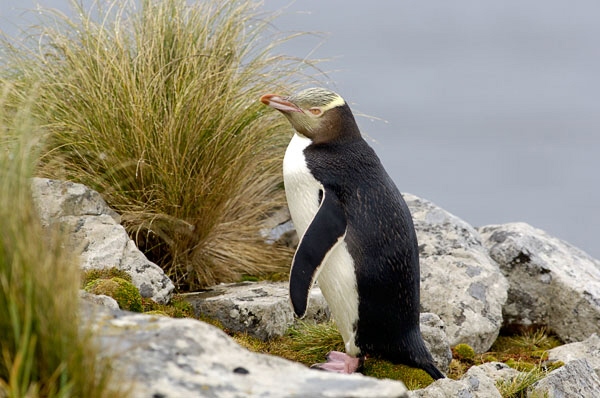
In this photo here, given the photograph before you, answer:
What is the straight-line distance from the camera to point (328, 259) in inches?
206

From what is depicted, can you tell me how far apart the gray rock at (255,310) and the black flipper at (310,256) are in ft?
4.67

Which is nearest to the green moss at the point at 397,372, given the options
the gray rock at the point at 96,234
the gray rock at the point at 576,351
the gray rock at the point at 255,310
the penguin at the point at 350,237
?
the penguin at the point at 350,237

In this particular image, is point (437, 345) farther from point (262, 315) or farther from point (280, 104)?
point (280, 104)

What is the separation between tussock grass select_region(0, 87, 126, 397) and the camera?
2564 millimetres

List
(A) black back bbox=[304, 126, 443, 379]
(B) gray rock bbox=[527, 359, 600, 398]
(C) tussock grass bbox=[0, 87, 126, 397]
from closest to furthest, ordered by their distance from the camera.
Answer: (C) tussock grass bbox=[0, 87, 126, 397] < (A) black back bbox=[304, 126, 443, 379] < (B) gray rock bbox=[527, 359, 600, 398]

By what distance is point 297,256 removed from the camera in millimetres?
5004

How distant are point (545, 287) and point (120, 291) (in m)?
4.26

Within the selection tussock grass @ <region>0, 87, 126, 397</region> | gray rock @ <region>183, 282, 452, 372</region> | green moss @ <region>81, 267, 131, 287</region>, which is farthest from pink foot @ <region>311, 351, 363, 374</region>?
tussock grass @ <region>0, 87, 126, 397</region>

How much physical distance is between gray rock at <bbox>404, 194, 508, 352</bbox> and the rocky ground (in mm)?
10

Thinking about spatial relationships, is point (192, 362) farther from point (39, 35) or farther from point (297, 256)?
point (39, 35)

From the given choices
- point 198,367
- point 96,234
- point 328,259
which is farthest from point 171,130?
point 198,367

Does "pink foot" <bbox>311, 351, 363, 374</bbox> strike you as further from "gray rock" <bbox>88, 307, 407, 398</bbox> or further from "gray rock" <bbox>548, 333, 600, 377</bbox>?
"gray rock" <bbox>88, 307, 407, 398</bbox>

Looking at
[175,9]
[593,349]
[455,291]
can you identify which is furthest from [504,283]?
[175,9]

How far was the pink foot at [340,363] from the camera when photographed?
214 inches
